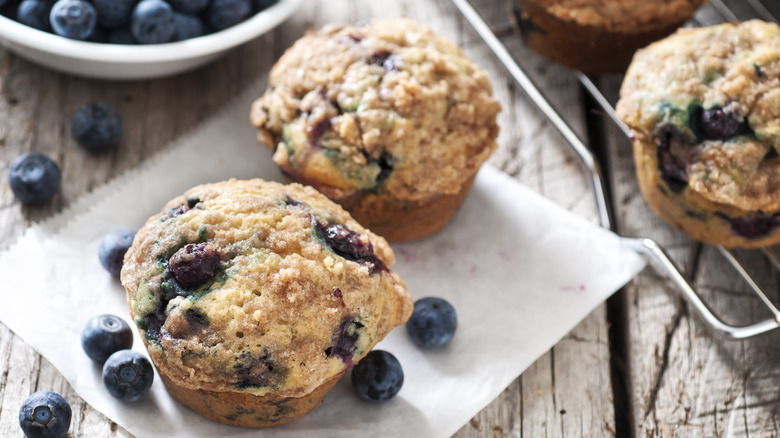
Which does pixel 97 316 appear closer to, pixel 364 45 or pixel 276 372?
pixel 276 372

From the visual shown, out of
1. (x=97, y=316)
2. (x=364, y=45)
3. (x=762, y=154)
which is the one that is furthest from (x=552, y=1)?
(x=97, y=316)

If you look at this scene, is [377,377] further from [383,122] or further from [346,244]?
[383,122]

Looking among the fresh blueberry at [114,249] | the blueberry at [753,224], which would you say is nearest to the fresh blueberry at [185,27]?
the fresh blueberry at [114,249]

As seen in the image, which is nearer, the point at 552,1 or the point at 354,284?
the point at 354,284

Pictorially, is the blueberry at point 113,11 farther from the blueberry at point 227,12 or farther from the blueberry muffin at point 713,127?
the blueberry muffin at point 713,127

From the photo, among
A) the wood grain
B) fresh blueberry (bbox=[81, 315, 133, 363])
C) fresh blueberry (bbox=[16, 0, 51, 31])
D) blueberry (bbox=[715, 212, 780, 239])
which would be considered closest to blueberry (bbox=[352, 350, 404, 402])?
the wood grain

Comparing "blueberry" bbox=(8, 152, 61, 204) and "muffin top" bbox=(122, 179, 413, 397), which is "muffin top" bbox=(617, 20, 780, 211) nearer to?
"muffin top" bbox=(122, 179, 413, 397)
